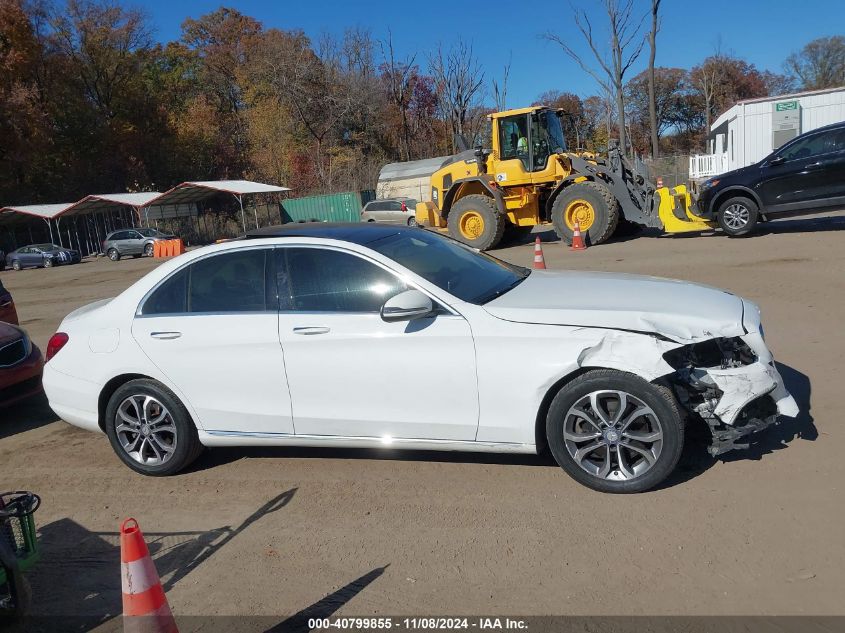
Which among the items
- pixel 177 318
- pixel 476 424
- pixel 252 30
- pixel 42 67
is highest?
pixel 252 30

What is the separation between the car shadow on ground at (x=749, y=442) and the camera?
4195mm

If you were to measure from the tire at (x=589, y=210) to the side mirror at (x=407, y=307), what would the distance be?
1178 cm

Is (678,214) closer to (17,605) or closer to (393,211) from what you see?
(17,605)

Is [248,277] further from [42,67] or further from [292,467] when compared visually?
[42,67]

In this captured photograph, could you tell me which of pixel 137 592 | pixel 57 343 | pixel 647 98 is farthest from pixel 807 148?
pixel 647 98

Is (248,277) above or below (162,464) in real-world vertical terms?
above

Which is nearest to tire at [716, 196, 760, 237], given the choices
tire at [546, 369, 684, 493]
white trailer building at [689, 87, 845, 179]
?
tire at [546, 369, 684, 493]

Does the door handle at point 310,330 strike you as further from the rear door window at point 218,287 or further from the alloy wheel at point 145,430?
the alloy wheel at point 145,430

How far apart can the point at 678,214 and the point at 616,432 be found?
11.8m

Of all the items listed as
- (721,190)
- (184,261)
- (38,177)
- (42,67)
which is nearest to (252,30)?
(42,67)

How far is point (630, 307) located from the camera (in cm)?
407

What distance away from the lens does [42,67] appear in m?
44.1

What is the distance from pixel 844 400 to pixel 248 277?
4.31 m

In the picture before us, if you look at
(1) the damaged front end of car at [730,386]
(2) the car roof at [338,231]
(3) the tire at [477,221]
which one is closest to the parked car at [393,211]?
(3) the tire at [477,221]
